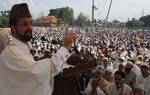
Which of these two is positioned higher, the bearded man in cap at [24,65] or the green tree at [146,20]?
the bearded man in cap at [24,65]

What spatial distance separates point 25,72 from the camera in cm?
329

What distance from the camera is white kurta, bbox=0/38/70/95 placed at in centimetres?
327

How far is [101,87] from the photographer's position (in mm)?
8656

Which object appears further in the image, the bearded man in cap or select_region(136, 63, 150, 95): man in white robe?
select_region(136, 63, 150, 95): man in white robe

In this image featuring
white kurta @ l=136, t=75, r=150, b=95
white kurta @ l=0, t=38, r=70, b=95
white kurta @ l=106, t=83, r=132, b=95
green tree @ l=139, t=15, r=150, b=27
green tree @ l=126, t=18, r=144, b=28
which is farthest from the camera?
green tree @ l=139, t=15, r=150, b=27

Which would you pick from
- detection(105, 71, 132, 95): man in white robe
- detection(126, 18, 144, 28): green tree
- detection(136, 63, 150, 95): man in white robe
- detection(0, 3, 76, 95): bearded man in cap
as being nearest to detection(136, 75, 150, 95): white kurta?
detection(136, 63, 150, 95): man in white robe

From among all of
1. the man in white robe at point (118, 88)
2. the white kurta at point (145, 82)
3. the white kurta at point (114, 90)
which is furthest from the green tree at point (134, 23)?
the white kurta at point (114, 90)

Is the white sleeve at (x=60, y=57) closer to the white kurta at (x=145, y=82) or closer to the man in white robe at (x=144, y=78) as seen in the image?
the white kurta at (x=145, y=82)

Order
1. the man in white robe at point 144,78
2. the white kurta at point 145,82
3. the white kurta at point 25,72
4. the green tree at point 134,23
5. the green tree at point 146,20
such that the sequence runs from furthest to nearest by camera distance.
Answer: the green tree at point 146,20
the green tree at point 134,23
the man in white robe at point 144,78
the white kurta at point 145,82
the white kurta at point 25,72

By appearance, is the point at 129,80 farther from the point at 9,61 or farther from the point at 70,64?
the point at 9,61

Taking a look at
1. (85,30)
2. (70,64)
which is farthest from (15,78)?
(85,30)

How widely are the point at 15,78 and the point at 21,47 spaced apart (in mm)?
256

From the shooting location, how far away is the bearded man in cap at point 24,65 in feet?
10.7

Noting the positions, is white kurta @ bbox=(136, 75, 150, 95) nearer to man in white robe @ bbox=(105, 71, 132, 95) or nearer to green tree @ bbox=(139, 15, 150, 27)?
man in white robe @ bbox=(105, 71, 132, 95)
